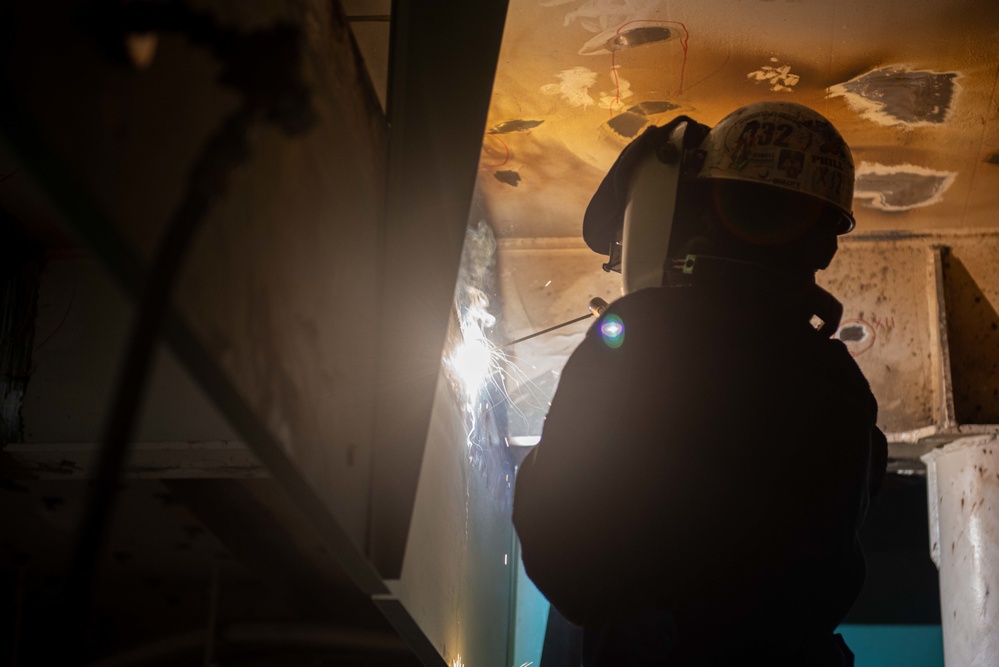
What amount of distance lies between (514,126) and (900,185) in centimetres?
128

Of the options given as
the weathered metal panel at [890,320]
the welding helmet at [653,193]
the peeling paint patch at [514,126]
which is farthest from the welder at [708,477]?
the weathered metal panel at [890,320]

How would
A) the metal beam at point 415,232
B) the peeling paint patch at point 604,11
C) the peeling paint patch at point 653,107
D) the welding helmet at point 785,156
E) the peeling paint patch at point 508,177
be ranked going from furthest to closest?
the peeling paint patch at point 508,177, the peeling paint patch at point 653,107, the peeling paint patch at point 604,11, the welding helmet at point 785,156, the metal beam at point 415,232

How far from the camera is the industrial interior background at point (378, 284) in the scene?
1.90 ft

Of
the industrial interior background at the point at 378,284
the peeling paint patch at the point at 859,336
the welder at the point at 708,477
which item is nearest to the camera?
the industrial interior background at the point at 378,284

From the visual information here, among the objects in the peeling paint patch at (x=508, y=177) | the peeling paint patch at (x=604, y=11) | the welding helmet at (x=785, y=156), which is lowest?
the peeling paint patch at (x=508, y=177)

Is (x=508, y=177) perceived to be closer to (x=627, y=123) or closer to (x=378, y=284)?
(x=627, y=123)

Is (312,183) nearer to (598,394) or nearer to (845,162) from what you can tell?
(598,394)

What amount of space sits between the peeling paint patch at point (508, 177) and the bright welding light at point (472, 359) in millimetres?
506

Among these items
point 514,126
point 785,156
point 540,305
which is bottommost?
point 540,305

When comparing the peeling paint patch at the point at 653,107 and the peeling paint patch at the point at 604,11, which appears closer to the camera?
the peeling paint patch at the point at 604,11

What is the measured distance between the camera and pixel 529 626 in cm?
328

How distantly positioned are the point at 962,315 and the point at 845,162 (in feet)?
5.47

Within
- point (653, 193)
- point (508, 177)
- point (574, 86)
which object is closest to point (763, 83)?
point (574, 86)

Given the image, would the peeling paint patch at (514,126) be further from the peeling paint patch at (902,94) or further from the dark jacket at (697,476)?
the dark jacket at (697,476)
